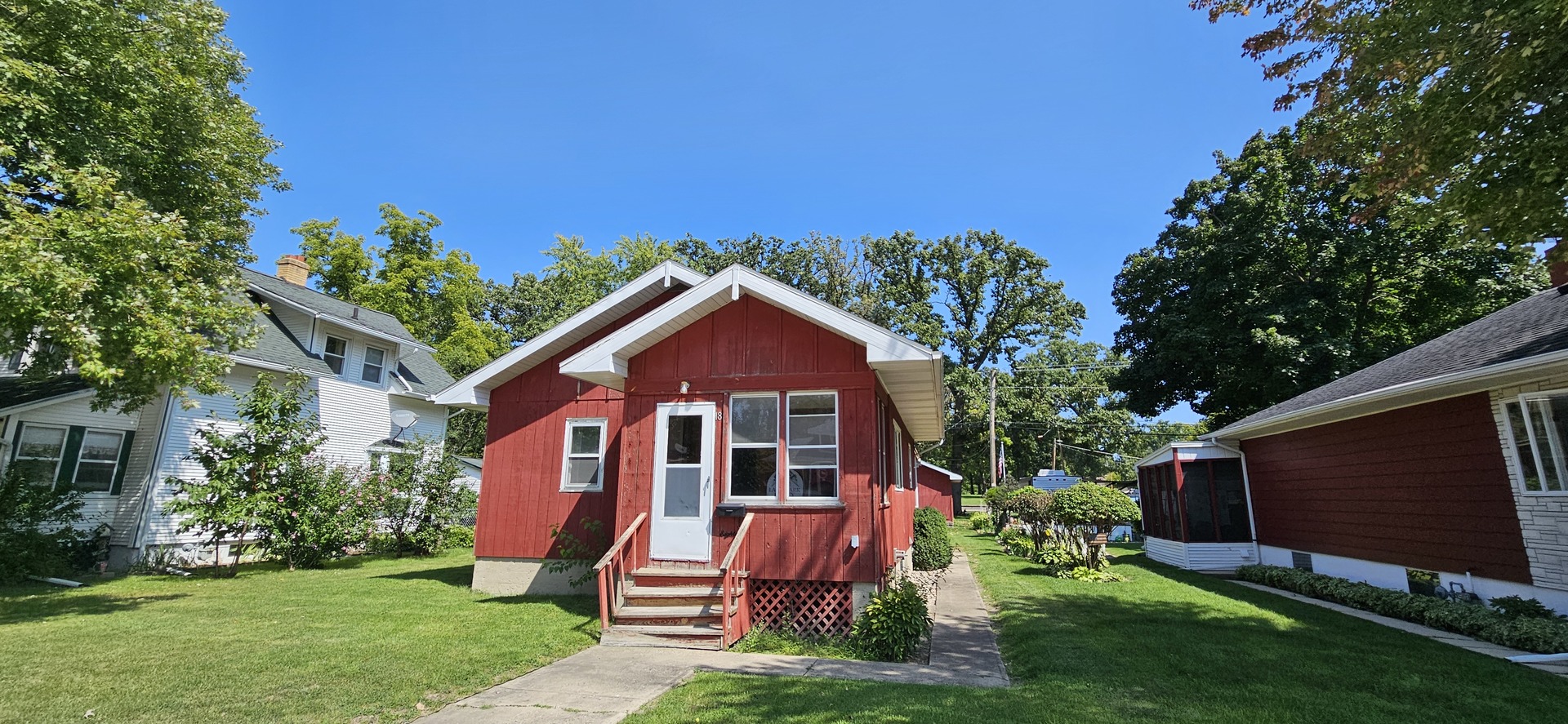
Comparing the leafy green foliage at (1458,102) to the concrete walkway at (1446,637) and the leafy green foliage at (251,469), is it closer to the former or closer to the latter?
the concrete walkway at (1446,637)

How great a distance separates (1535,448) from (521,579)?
46.2ft

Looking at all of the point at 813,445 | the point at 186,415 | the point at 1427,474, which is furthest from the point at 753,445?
the point at 186,415

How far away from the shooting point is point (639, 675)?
6.34m

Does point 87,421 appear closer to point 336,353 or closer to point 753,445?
point 336,353

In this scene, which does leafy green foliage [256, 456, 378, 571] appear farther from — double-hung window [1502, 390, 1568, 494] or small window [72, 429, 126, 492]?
double-hung window [1502, 390, 1568, 494]

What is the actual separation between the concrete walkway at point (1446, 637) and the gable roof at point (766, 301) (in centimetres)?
638

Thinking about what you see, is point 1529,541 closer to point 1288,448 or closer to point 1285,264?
point 1288,448

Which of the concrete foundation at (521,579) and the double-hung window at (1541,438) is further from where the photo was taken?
the concrete foundation at (521,579)

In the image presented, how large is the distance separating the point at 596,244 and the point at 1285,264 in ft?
105

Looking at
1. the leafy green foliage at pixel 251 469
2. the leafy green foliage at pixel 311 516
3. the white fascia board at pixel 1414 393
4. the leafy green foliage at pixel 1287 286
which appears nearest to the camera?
the white fascia board at pixel 1414 393

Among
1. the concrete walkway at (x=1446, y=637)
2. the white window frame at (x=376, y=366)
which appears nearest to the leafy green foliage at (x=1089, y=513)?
the concrete walkway at (x=1446, y=637)

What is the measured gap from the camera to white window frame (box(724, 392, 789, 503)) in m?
8.53

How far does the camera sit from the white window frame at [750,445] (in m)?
8.53

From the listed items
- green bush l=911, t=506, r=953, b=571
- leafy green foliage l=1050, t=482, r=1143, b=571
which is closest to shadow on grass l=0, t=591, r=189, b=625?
green bush l=911, t=506, r=953, b=571
